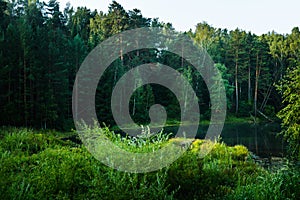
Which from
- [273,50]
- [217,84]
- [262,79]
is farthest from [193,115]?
[273,50]

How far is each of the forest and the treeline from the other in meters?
0.09

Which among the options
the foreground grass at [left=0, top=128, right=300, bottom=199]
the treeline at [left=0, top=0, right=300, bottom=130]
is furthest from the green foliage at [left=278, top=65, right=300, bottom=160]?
the treeline at [left=0, top=0, right=300, bottom=130]

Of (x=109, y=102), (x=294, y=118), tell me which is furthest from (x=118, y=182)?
(x=109, y=102)

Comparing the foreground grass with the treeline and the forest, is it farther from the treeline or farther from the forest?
the treeline

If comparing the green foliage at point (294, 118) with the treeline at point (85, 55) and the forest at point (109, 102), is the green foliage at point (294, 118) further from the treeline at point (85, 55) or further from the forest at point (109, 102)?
the treeline at point (85, 55)

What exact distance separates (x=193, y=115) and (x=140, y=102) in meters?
6.18

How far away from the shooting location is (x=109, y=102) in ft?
91.9

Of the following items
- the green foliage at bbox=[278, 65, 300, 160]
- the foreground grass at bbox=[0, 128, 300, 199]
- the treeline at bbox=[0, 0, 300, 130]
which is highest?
the treeline at bbox=[0, 0, 300, 130]

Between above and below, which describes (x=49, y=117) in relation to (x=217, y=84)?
below

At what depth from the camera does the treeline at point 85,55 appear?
22.0 metres

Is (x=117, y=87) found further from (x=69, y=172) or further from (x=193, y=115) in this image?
(x=69, y=172)

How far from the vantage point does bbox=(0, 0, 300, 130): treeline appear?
21953 millimetres

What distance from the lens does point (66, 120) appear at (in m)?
25.1

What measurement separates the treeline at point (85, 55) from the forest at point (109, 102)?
3.6 inches
